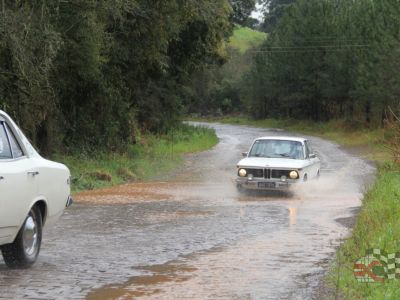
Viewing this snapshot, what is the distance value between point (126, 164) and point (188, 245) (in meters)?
14.6

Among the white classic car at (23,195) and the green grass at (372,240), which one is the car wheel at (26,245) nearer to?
the white classic car at (23,195)

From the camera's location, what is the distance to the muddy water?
825 cm

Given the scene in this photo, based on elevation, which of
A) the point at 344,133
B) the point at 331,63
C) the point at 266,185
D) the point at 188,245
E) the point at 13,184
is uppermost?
the point at 331,63

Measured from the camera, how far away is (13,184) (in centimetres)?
820

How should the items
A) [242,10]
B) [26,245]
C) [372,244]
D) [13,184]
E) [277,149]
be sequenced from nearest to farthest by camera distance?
1. [13,184]
2. [26,245]
3. [372,244]
4. [277,149]
5. [242,10]

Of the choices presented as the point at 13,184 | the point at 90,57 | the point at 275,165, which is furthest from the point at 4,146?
the point at 90,57

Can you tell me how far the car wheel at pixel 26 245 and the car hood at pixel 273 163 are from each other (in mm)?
10201

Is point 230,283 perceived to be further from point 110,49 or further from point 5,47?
point 110,49

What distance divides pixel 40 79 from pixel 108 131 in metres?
9.90

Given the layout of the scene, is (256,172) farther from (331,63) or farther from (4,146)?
(331,63)

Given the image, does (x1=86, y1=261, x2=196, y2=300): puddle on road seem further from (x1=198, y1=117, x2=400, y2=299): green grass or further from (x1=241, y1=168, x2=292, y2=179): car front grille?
(x1=241, y1=168, x2=292, y2=179): car front grille

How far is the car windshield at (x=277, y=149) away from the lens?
20.1m

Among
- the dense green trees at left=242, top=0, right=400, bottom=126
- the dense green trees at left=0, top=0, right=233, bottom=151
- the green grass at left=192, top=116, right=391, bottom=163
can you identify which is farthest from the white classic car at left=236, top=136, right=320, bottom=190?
the dense green trees at left=242, top=0, right=400, bottom=126

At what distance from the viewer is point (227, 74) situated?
115 m
